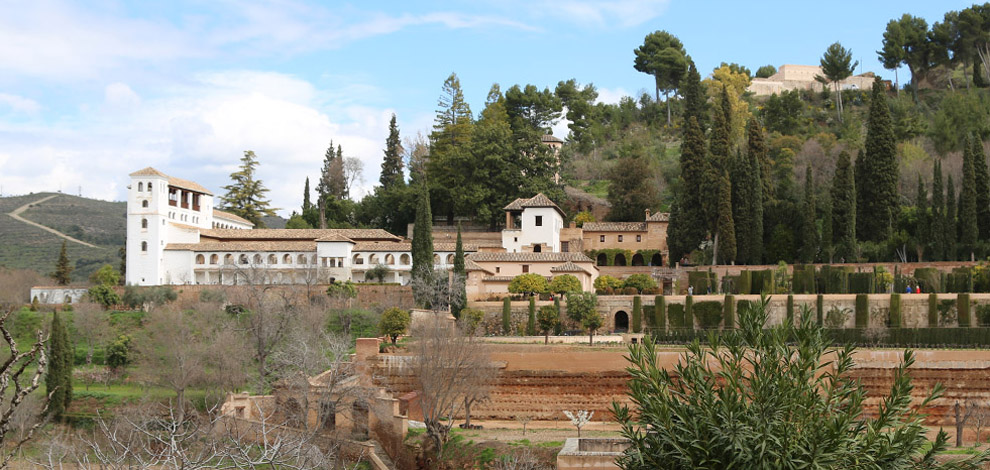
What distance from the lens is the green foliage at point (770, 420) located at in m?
9.93

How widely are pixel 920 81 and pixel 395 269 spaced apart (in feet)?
155

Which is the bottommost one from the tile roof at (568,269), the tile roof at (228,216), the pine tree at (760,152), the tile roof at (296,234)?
the tile roof at (568,269)

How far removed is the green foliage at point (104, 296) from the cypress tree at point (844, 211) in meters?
32.9

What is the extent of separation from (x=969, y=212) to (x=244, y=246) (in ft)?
112

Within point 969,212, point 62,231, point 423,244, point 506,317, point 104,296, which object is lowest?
point 506,317

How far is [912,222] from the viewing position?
42938mm

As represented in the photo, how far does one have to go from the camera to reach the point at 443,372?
26.3 metres

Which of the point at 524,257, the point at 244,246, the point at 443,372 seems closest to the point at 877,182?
the point at 524,257

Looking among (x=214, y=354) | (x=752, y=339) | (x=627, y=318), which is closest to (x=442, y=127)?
(x=627, y=318)

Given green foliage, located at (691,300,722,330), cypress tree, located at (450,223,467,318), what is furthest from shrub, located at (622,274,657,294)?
cypress tree, located at (450,223,467,318)

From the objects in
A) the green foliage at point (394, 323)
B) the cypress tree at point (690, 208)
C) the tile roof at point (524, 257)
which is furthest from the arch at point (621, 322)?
the green foliage at point (394, 323)

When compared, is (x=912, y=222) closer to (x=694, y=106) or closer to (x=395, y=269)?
(x=694, y=106)

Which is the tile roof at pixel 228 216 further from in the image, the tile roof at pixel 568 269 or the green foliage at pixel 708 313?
the green foliage at pixel 708 313

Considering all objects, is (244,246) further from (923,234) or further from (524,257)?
(923,234)
